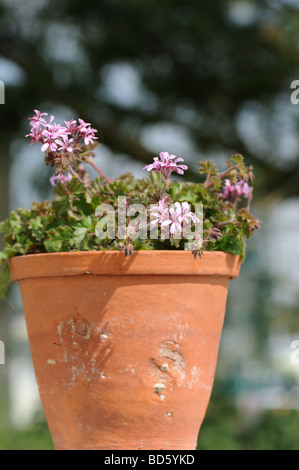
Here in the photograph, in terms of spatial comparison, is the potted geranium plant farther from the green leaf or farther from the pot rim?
the green leaf

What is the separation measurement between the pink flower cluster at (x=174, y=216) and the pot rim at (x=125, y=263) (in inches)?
2.2

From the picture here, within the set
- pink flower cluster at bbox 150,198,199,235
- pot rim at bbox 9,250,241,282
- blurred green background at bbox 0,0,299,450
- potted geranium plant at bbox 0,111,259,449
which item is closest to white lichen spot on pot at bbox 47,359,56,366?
potted geranium plant at bbox 0,111,259,449

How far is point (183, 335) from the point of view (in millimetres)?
1103

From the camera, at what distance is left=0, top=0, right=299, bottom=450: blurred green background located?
3.86m

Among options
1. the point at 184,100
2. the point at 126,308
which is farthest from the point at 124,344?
the point at 184,100

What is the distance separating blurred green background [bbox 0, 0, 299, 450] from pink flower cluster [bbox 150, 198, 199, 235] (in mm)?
2716

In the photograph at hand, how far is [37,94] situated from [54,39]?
0.41 metres

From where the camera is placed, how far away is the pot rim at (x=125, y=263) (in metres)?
1.07

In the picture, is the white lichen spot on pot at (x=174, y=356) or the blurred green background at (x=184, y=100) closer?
the white lichen spot on pot at (x=174, y=356)

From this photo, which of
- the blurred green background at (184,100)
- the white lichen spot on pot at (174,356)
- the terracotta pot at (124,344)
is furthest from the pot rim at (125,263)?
the blurred green background at (184,100)

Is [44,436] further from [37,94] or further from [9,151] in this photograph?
[37,94]

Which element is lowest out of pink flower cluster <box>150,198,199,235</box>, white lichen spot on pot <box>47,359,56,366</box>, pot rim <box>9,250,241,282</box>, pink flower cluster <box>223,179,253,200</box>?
white lichen spot on pot <box>47,359,56,366</box>

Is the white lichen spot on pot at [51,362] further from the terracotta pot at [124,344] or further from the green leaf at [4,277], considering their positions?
the green leaf at [4,277]

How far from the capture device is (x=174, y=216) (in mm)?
1059
